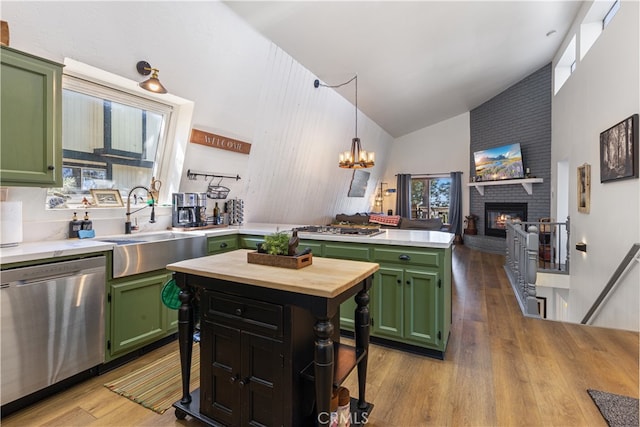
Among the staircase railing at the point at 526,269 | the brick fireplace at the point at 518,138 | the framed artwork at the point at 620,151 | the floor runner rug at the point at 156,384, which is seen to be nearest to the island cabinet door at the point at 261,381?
the floor runner rug at the point at 156,384

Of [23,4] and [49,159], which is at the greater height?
[23,4]

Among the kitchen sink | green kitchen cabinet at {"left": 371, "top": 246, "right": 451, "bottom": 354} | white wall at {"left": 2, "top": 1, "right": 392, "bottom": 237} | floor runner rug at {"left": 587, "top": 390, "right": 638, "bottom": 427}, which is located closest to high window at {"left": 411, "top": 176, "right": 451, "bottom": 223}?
white wall at {"left": 2, "top": 1, "right": 392, "bottom": 237}

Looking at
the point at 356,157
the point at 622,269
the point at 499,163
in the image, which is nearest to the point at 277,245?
the point at 356,157

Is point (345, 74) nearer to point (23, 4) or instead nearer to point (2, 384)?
point (23, 4)

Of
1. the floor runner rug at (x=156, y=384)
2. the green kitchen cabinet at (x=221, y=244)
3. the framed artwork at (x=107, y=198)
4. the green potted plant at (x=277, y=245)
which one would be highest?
the framed artwork at (x=107, y=198)

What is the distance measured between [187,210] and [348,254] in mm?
1912

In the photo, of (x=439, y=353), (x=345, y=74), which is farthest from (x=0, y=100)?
(x=345, y=74)

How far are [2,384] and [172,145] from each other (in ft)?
7.93

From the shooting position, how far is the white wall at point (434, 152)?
30.0 ft

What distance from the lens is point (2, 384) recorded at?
1.74 metres

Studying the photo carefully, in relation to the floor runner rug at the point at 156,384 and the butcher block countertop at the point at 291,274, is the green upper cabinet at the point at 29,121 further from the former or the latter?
the floor runner rug at the point at 156,384

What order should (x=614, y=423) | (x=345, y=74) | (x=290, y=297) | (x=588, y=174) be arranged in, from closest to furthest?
(x=290, y=297) < (x=614, y=423) < (x=588, y=174) < (x=345, y=74)

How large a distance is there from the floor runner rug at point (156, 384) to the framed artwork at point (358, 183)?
5.89 metres

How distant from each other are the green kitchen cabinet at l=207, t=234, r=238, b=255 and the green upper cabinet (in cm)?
131
